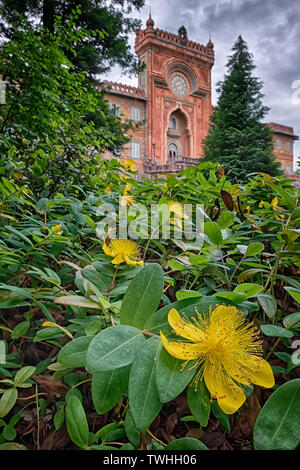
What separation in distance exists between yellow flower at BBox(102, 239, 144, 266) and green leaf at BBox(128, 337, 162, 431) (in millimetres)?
265

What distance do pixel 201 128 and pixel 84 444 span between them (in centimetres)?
1635

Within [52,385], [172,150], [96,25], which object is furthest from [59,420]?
[172,150]

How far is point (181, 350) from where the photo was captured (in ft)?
1.22

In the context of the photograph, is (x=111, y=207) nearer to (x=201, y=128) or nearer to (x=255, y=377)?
(x=255, y=377)

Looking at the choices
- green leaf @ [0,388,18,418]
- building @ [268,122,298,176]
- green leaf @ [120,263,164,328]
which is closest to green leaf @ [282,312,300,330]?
green leaf @ [120,263,164,328]

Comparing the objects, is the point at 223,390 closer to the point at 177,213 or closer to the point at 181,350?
the point at 181,350

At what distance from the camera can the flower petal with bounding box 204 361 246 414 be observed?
1.20ft

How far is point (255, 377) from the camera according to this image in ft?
1.29

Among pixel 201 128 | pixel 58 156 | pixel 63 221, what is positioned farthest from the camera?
pixel 201 128

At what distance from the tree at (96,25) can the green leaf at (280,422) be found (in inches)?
207

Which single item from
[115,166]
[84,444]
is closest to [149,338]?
[84,444]

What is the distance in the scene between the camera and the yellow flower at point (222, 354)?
0.37 m

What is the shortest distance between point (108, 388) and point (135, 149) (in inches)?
569

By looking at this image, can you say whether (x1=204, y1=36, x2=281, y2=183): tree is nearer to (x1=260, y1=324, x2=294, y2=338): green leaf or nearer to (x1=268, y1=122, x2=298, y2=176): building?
(x1=260, y1=324, x2=294, y2=338): green leaf
